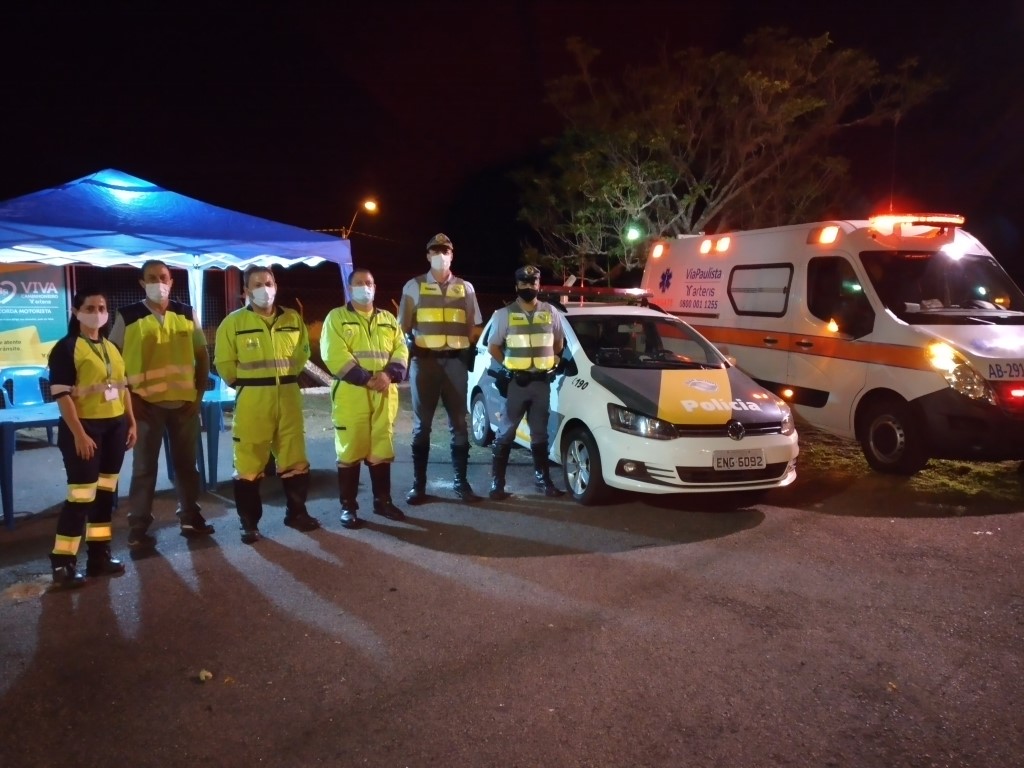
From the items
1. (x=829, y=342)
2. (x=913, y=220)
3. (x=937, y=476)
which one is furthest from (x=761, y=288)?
(x=937, y=476)

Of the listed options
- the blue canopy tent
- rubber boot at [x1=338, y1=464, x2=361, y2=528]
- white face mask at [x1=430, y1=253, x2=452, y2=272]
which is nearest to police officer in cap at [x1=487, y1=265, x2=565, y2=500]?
white face mask at [x1=430, y1=253, x2=452, y2=272]

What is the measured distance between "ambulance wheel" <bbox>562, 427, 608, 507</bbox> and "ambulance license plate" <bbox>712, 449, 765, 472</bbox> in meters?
0.90

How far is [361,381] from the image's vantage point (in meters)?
5.63

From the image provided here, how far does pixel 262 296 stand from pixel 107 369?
1171 mm

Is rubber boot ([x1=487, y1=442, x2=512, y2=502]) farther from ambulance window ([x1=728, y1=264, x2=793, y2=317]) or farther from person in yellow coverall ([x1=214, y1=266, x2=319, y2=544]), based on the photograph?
ambulance window ([x1=728, y1=264, x2=793, y2=317])

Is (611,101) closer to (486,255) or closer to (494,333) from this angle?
(494,333)

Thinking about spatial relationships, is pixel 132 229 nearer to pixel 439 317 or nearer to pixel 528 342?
pixel 439 317

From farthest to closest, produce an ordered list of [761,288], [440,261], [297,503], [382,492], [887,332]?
1. [761,288]
2. [887,332]
3. [440,261]
4. [382,492]
5. [297,503]

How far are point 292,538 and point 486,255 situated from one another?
27069 millimetres

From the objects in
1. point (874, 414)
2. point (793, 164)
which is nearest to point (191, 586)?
point (874, 414)

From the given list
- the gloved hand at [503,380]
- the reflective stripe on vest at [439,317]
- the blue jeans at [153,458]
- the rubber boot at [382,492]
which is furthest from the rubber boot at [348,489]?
the gloved hand at [503,380]

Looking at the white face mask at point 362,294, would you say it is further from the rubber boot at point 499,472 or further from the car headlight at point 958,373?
the car headlight at point 958,373

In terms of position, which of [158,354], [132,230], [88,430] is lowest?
[88,430]

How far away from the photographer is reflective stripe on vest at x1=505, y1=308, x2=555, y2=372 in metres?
6.29
